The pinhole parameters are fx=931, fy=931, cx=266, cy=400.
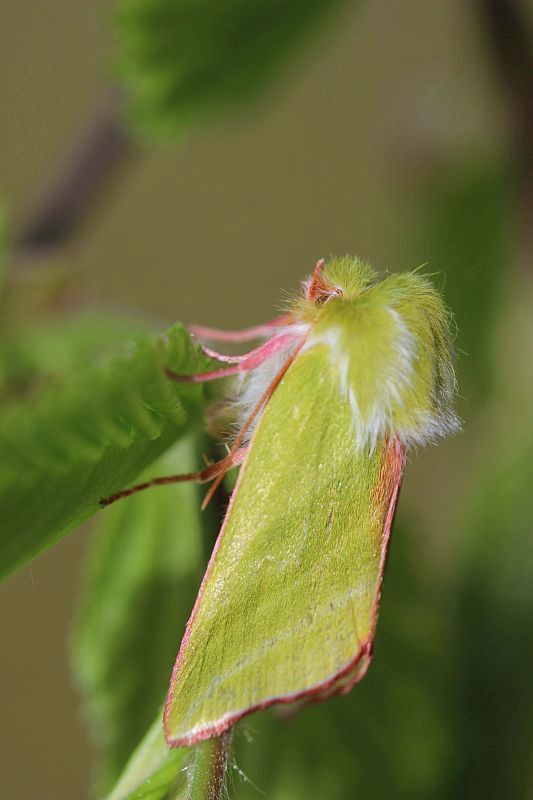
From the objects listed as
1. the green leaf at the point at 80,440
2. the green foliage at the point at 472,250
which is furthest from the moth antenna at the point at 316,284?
the green foliage at the point at 472,250

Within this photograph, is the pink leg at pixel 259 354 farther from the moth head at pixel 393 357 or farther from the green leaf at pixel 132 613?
the green leaf at pixel 132 613

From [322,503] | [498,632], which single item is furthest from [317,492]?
[498,632]

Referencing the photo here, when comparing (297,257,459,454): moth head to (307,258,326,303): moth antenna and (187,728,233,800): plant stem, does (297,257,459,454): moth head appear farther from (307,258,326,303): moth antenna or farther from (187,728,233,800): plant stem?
(187,728,233,800): plant stem

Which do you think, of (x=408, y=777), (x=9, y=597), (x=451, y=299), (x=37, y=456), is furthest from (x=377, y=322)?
(x=9, y=597)

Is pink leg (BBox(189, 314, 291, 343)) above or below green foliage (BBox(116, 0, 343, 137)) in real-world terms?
below

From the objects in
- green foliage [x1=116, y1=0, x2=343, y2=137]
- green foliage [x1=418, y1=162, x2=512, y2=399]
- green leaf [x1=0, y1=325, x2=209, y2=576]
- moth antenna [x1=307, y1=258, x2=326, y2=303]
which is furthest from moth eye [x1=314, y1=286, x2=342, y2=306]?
green foliage [x1=418, y1=162, x2=512, y2=399]

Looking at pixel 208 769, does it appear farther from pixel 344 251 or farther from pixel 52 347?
pixel 344 251
